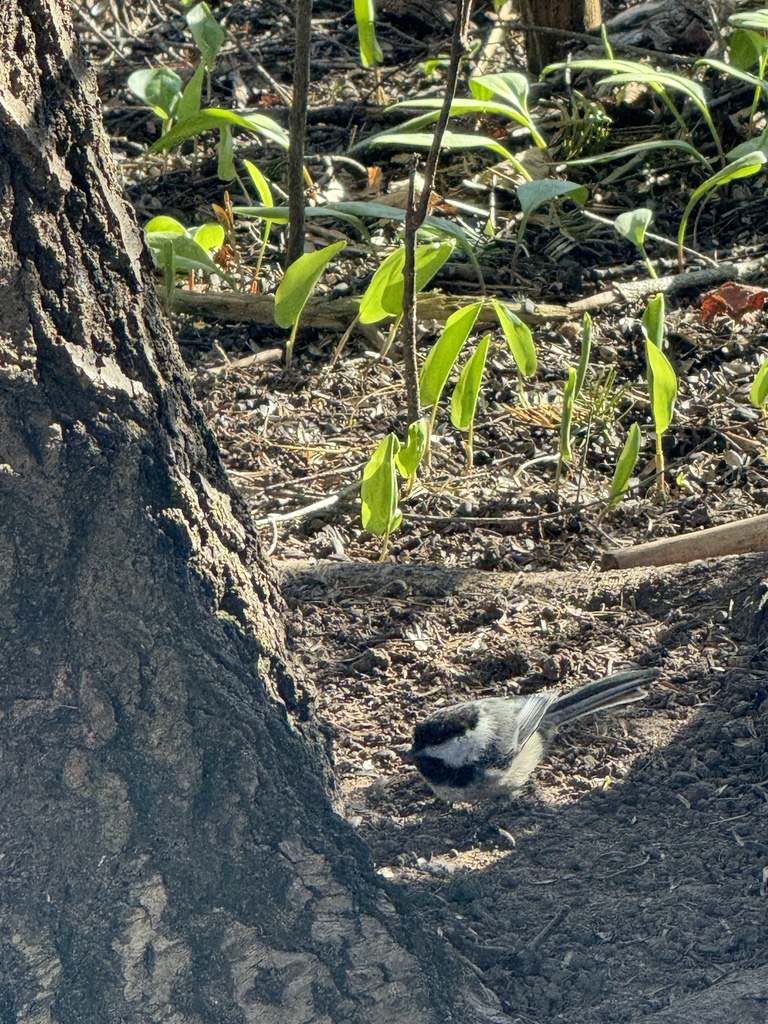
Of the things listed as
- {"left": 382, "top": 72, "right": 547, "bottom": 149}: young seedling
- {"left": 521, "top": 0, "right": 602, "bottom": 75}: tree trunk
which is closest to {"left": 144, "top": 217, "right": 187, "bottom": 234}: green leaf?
{"left": 382, "top": 72, "right": 547, "bottom": 149}: young seedling

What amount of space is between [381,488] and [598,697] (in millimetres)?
777

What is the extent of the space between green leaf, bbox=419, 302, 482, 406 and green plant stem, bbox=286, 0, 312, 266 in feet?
4.18

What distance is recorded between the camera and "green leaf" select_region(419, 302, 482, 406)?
296 centimetres

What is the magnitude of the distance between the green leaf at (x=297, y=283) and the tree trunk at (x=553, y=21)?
3.26 m

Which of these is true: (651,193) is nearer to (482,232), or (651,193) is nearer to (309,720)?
(482,232)

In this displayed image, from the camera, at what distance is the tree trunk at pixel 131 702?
1561 millimetres

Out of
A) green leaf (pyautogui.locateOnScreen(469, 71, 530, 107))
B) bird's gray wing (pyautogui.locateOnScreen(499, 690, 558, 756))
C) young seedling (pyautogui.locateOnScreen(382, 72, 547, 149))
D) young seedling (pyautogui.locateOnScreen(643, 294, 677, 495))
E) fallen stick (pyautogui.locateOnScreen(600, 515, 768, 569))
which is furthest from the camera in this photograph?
green leaf (pyautogui.locateOnScreen(469, 71, 530, 107))

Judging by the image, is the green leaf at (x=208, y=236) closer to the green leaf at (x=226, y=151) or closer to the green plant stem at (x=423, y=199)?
the green leaf at (x=226, y=151)

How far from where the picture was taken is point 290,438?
4.20 m

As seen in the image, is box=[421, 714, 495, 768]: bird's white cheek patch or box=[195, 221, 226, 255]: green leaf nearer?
box=[421, 714, 495, 768]: bird's white cheek patch

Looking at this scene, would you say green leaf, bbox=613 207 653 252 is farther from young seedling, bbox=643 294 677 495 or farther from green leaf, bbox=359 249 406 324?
green leaf, bbox=359 249 406 324

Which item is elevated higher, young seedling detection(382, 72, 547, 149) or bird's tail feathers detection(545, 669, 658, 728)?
young seedling detection(382, 72, 547, 149)

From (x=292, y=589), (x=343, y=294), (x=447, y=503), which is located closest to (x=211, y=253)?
(x=343, y=294)

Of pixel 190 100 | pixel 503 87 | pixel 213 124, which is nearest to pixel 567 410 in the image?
pixel 503 87
